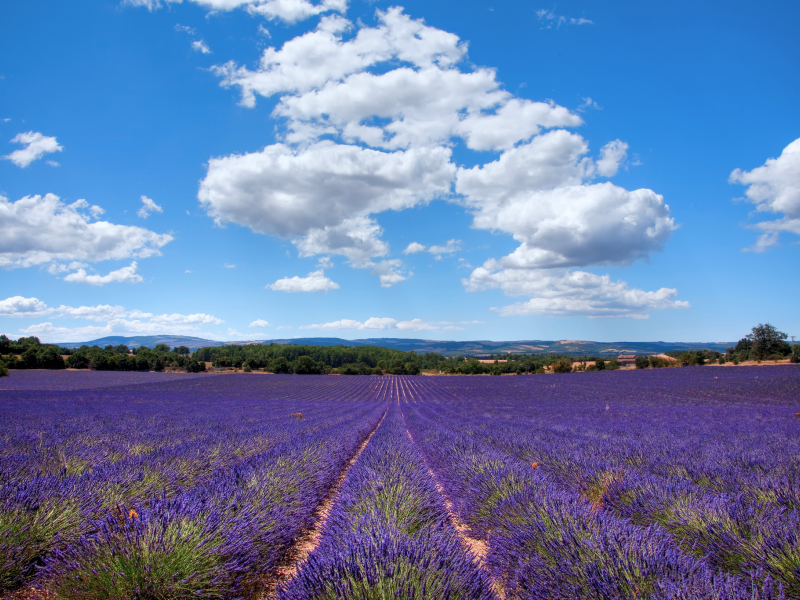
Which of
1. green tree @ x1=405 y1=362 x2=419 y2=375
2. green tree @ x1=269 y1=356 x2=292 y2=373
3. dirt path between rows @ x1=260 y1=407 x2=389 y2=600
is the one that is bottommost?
green tree @ x1=405 y1=362 x2=419 y2=375

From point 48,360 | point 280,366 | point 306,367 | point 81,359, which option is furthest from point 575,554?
point 81,359

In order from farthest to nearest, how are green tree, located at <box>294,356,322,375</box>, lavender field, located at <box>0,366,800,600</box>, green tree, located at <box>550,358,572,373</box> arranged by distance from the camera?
green tree, located at <box>294,356,322,375</box> < green tree, located at <box>550,358,572,373</box> < lavender field, located at <box>0,366,800,600</box>

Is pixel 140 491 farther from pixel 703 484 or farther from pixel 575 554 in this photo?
pixel 703 484

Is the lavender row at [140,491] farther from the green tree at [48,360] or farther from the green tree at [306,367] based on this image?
the green tree at [48,360]

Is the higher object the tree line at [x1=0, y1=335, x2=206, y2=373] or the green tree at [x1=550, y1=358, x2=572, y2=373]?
the tree line at [x1=0, y1=335, x2=206, y2=373]

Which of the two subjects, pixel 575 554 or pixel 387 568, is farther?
pixel 575 554

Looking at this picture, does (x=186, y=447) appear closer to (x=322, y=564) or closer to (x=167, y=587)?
(x=167, y=587)

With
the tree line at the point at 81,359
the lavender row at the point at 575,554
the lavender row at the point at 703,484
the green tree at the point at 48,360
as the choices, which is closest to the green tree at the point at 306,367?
the tree line at the point at 81,359

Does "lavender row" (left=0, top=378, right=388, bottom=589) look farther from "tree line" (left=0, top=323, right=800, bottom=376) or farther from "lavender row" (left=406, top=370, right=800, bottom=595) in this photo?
"tree line" (left=0, top=323, right=800, bottom=376)

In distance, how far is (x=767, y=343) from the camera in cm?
5462

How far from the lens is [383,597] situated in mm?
1665

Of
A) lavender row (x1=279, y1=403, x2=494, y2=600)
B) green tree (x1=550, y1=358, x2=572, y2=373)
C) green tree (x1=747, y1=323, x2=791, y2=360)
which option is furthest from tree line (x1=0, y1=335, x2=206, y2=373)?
green tree (x1=747, y1=323, x2=791, y2=360)

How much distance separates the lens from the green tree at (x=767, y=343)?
174 ft

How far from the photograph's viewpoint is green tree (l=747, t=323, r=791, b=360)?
174ft
